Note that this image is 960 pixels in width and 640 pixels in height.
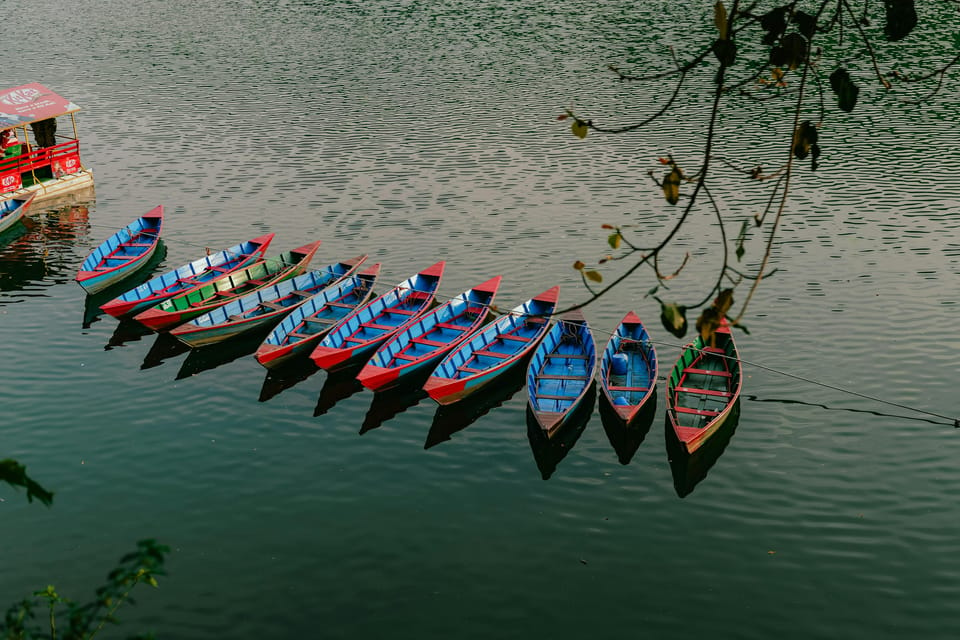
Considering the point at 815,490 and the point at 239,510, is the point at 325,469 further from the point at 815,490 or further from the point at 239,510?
the point at 815,490

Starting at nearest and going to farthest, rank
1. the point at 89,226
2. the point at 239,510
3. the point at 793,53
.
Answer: the point at 793,53
the point at 239,510
the point at 89,226

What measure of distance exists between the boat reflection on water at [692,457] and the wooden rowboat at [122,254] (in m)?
23.2

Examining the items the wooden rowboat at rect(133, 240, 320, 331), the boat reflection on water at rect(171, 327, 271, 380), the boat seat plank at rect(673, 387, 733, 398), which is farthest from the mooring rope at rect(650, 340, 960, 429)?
the wooden rowboat at rect(133, 240, 320, 331)

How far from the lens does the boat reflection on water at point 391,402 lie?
29.6 metres

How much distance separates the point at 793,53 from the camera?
8289mm

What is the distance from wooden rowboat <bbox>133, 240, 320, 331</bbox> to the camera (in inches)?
1357

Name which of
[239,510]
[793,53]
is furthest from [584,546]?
[793,53]

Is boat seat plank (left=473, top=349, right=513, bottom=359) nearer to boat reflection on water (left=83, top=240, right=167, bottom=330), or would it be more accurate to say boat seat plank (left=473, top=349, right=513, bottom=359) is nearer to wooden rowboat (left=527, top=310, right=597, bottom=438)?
wooden rowboat (left=527, top=310, right=597, bottom=438)

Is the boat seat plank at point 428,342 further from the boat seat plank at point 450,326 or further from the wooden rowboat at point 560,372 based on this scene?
the wooden rowboat at point 560,372

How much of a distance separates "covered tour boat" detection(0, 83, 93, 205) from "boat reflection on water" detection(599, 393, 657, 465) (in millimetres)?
33030

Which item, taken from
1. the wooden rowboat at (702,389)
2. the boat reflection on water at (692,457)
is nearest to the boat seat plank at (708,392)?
the wooden rowboat at (702,389)

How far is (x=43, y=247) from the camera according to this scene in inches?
1711

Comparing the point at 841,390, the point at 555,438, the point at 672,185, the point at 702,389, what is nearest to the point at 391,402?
the point at 555,438

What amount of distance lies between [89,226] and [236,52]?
30968 mm
